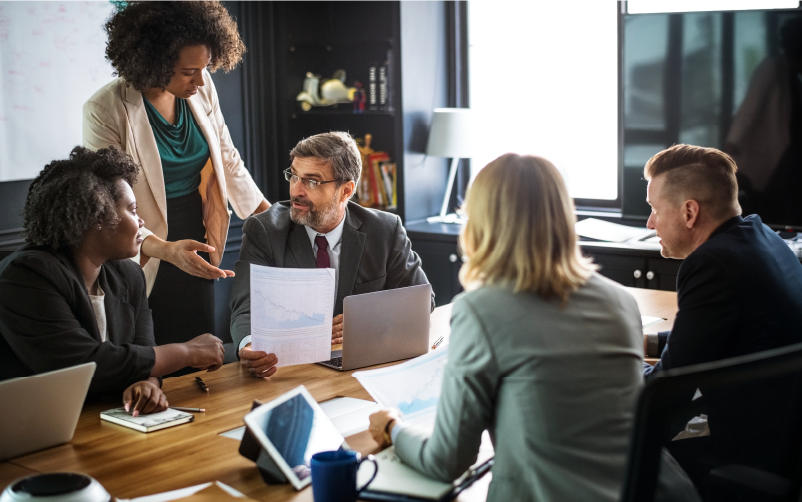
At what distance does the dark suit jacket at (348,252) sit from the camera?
2.51 metres

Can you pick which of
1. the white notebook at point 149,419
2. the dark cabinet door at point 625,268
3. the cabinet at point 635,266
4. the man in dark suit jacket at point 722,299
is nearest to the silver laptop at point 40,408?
the white notebook at point 149,419

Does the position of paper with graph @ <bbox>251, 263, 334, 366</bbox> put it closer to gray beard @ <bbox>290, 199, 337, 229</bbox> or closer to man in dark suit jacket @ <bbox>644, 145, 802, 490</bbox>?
gray beard @ <bbox>290, 199, 337, 229</bbox>

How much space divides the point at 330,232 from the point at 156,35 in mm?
886

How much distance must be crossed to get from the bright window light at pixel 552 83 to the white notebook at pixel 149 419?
2883 millimetres

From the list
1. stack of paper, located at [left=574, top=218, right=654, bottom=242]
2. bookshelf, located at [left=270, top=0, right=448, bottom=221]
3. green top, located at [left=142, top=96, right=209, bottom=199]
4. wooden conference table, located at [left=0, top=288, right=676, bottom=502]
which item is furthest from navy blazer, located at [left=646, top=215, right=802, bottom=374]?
bookshelf, located at [left=270, top=0, right=448, bottom=221]

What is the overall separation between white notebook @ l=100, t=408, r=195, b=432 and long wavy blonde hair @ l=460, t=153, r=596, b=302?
0.78m

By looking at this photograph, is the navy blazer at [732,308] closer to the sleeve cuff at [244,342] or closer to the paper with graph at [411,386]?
the paper with graph at [411,386]

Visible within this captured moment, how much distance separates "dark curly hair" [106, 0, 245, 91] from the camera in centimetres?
272

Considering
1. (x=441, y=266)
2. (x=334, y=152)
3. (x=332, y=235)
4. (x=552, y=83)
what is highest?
(x=552, y=83)

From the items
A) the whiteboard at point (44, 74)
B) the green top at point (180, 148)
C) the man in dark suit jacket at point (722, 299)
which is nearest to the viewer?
the man in dark suit jacket at point (722, 299)

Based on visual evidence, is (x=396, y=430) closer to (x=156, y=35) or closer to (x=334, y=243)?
(x=334, y=243)

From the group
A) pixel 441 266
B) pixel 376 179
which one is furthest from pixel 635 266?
pixel 376 179

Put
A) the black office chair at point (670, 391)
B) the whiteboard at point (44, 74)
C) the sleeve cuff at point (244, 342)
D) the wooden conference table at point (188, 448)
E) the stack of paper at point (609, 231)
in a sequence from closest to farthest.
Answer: the black office chair at point (670, 391) < the wooden conference table at point (188, 448) < the sleeve cuff at point (244, 342) < the whiteboard at point (44, 74) < the stack of paper at point (609, 231)

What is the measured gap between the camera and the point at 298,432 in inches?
60.5
